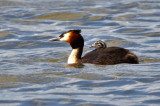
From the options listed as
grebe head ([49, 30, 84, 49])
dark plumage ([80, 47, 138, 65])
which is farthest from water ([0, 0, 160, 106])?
grebe head ([49, 30, 84, 49])

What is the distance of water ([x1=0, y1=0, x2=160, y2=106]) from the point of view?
9.92 metres

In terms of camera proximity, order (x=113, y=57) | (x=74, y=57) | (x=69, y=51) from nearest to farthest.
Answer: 1. (x=113, y=57)
2. (x=74, y=57)
3. (x=69, y=51)

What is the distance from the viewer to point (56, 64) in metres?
12.9

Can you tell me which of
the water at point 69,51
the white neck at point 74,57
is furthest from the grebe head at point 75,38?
the water at point 69,51

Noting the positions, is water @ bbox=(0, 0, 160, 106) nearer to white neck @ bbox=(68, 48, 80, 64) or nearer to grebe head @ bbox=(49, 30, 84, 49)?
white neck @ bbox=(68, 48, 80, 64)

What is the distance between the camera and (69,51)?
14875mm

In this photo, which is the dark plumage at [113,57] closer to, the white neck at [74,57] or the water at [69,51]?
the water at [69,51]

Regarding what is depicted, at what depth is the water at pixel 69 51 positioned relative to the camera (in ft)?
32.6

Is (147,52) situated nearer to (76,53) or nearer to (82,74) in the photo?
(76,53)

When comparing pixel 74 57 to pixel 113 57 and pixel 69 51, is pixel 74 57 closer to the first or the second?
pixel 113 57

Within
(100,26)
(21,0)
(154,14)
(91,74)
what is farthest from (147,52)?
(21,0)

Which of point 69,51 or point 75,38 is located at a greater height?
point 75,38

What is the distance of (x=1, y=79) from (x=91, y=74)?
1756 mm

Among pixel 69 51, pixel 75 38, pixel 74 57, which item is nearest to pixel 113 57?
pixel 74 57
